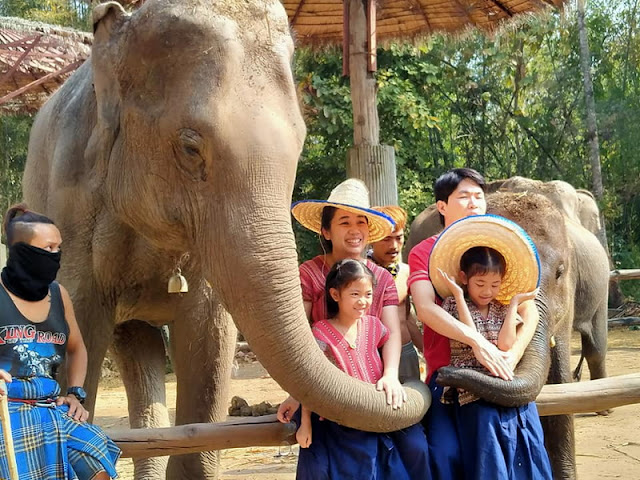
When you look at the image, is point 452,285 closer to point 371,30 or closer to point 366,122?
point 366,122

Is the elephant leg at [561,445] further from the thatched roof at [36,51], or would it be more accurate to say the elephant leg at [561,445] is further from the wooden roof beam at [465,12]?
the thatched roof at [36,51]

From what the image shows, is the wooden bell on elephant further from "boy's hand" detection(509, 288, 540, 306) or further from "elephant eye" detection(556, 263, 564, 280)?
"elephant eye" detection(556, 263, 564, 280)

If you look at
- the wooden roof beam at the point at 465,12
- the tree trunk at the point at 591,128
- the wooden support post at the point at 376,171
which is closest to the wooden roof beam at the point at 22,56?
the wooden support post at the point at 376,171

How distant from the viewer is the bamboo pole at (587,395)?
3184 millimetres

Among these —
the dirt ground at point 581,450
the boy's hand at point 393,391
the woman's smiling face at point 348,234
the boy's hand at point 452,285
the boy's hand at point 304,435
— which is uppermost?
the woman's smiling face at point 348,234

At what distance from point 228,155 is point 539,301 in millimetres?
1480

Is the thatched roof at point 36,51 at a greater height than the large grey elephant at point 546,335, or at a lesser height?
greater

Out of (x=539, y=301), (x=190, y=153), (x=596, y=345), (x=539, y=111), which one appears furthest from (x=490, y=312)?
(x=539, y=111)

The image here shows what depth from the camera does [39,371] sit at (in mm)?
2750

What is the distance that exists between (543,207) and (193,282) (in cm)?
169

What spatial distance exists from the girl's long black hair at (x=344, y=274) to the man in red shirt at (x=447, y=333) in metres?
0.23

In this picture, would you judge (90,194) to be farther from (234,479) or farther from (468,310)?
(234,479)

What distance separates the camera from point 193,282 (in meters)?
3.67

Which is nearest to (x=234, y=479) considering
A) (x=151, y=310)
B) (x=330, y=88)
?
(x=151, y=310)
